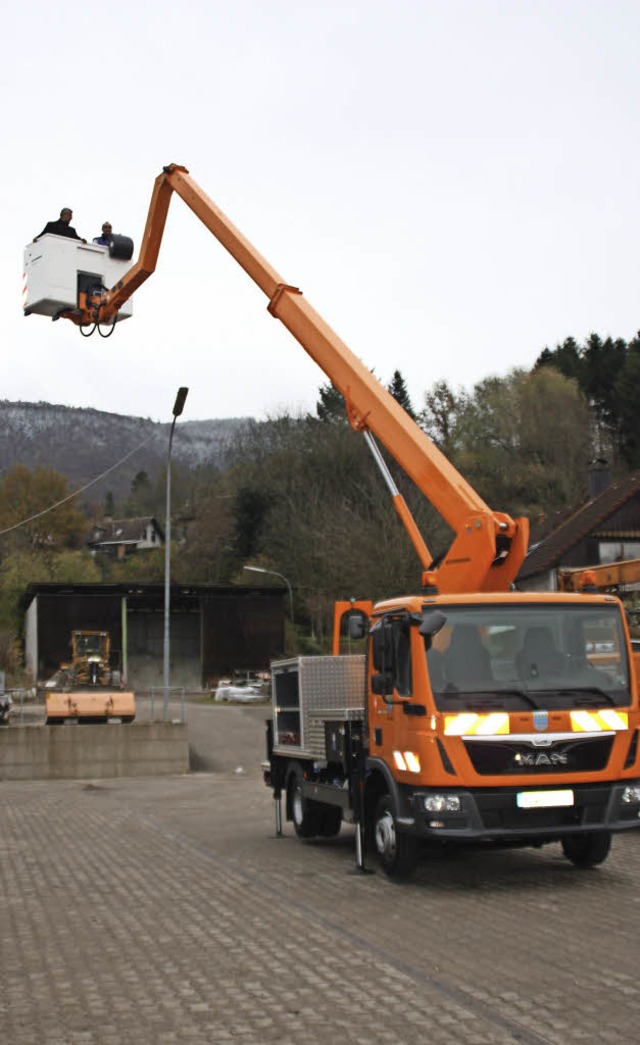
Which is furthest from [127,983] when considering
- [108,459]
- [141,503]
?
[108,459]

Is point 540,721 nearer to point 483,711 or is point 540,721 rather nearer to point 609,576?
point 483,711

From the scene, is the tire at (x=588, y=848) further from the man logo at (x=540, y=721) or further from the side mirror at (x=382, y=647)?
the side mirror at (x=382, y=647)

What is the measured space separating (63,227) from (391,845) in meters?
9.00

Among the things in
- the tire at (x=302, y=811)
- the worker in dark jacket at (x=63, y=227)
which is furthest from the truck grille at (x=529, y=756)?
the worker in dark jacket at (x=63, y=227)

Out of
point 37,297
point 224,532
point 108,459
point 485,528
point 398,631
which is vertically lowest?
point 398,631

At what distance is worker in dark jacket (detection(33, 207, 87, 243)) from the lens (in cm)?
1539

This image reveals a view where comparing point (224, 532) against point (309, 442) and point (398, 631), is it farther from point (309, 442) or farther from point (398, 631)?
point (398, 631)

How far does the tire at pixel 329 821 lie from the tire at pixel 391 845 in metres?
2.53

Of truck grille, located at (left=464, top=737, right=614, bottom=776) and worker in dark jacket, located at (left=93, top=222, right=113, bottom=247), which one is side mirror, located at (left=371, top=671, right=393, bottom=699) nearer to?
truck grille, located at (left=464, top=737, right=614, bottom=776)

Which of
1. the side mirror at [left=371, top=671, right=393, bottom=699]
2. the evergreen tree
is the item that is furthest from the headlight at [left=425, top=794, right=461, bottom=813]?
the evergreen tree

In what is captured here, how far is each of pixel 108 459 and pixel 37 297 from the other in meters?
179

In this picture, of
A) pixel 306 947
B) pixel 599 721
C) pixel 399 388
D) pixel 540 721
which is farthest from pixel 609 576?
pixel 399 388

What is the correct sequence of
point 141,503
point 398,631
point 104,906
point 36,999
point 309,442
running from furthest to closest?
point 141,503
point 309,442
point 398,631
point 104,906
point 36,999

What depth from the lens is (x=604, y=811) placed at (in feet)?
33.3
